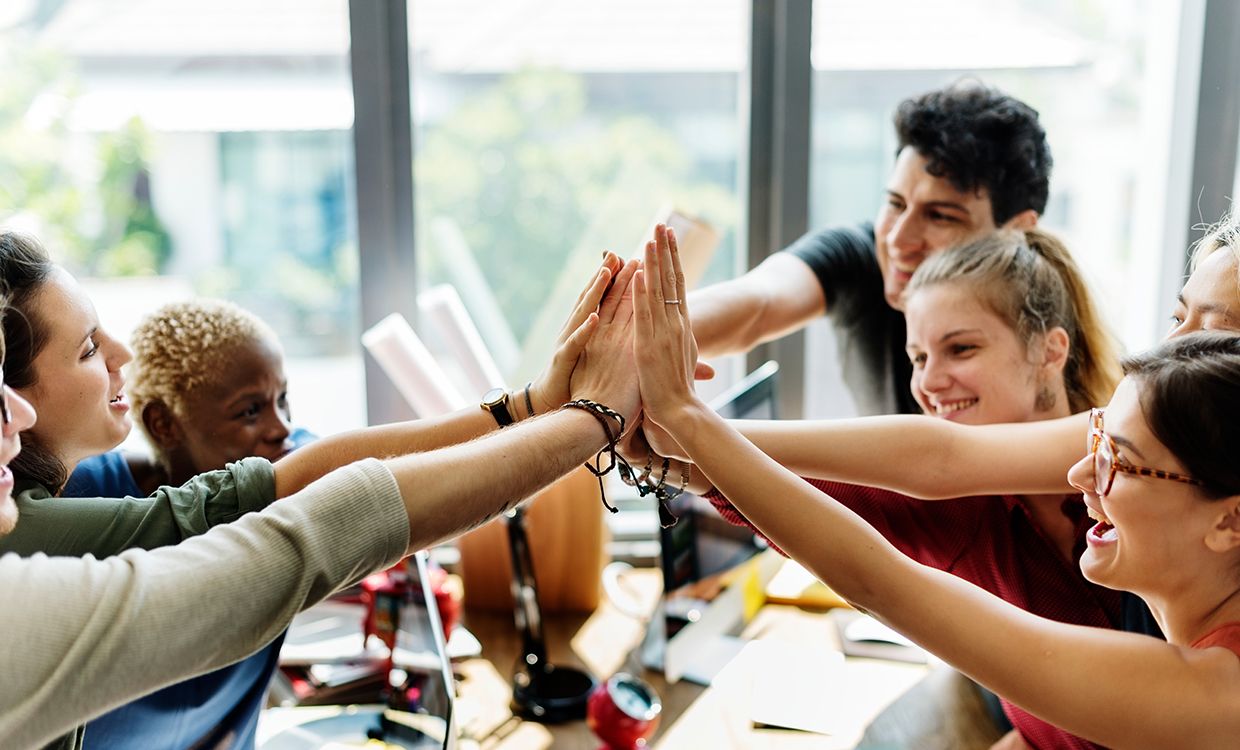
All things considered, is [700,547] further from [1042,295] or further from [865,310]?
[1042,295]

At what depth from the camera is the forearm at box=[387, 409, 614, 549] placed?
3.04 ft

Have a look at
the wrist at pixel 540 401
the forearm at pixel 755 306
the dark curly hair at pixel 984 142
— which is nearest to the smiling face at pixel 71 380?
the wrist at pixel 540 401

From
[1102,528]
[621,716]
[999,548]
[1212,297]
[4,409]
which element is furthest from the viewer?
[621,716]

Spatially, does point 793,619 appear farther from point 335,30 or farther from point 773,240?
point 335,30

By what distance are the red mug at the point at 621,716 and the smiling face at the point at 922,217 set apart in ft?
2.62

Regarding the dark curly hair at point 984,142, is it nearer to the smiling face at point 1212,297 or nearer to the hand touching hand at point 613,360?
the smiling face at point 1212,297

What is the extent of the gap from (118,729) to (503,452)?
0.61m

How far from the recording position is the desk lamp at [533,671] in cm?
179

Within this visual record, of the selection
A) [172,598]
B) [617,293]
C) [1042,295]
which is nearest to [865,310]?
[1042,295]

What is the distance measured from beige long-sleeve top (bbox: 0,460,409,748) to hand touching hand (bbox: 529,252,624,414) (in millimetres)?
365

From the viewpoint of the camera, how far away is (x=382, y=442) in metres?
1.25

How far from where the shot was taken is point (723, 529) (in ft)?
6.27

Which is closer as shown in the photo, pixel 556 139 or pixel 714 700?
pixel 714 700

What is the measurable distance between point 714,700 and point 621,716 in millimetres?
276
